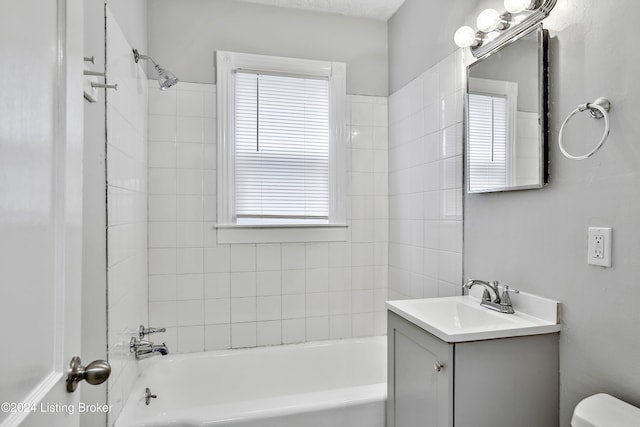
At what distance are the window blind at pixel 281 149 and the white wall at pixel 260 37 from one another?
197mm

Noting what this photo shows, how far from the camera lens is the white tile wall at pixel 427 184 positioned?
6.31ft

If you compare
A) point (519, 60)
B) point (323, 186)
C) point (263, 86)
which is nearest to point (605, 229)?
point (519, 60)

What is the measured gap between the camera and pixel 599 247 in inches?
46.3

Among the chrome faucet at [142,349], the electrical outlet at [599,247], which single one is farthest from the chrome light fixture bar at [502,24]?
the chrome faucet at [142,349]

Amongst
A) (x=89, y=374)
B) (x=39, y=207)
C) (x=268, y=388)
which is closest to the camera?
(x=39, y=207)

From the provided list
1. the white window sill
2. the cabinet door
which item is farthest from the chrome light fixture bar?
the white window sill

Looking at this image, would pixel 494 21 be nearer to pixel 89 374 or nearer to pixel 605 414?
pixel 605 414

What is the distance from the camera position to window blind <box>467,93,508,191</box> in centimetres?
158

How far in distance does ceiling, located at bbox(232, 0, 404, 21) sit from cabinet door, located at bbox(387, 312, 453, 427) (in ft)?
6.41

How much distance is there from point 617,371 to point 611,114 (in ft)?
2.55

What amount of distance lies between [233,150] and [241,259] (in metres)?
0.69

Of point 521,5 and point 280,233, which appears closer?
point 521,5

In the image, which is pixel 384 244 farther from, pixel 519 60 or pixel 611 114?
pixel 611 114

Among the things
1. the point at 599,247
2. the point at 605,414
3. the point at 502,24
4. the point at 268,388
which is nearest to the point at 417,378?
the point at 605,414
